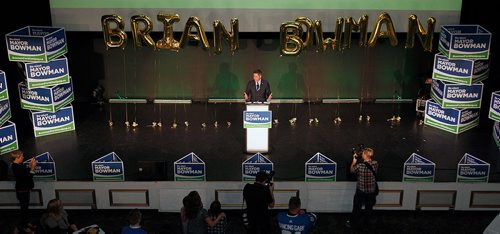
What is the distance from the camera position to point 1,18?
11.5 metres

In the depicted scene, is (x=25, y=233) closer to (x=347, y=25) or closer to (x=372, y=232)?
(x=372, y=232)

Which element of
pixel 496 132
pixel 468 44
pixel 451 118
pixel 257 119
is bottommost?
pixel 496 132

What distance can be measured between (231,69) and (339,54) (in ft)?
9.37

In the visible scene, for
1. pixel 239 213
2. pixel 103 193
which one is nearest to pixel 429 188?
pixel 239 213

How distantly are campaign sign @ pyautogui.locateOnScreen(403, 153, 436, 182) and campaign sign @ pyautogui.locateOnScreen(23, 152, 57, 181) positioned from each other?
219 inches

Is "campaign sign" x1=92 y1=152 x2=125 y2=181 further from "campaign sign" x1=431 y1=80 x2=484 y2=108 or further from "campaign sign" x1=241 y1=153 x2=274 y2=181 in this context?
"campaign sign" x1=431 y1=80 x2=484 y2=108

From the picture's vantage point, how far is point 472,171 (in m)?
8.87

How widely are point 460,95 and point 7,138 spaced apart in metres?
9.21

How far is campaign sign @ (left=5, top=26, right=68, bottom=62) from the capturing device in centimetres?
1095

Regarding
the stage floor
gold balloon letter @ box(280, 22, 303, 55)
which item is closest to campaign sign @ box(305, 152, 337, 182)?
the stage floor

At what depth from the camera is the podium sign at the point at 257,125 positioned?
1038 centimetres

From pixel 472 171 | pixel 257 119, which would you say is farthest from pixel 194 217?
pixel 472 171

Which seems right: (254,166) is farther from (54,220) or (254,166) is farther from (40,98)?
(40,98)

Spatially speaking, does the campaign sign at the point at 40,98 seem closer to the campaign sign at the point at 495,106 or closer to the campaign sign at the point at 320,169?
the campaign sign at the point at 320,169
